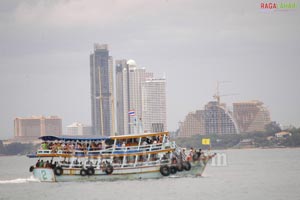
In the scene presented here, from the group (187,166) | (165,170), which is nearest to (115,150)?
(165,170)

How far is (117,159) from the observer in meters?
73.1

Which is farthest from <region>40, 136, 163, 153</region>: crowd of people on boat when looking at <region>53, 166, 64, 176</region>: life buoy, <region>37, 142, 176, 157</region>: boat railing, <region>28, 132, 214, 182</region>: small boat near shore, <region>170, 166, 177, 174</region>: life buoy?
<region>170, 166, 177, 174</region>: life buoy

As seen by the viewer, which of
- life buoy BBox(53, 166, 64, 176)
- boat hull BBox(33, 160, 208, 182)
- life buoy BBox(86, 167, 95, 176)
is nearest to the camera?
boat hull BBox(33, 160, 208, 182)

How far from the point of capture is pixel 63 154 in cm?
7300

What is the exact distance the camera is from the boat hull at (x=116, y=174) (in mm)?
71938

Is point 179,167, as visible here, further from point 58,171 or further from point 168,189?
point 58,171

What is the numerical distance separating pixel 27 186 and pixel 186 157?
14.4 meters

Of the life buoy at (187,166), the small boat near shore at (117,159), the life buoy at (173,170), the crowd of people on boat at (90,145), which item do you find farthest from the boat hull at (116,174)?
the crowd of people on boat at (90,145)

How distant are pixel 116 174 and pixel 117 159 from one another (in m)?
1.58

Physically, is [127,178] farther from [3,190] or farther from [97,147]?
[3,190]

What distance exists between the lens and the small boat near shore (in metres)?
72.0

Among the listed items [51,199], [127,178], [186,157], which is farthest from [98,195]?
[186,157]

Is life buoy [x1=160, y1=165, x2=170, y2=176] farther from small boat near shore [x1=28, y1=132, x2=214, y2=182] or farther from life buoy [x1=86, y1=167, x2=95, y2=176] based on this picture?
life buoy [x1=86, y1=167, x2=95, y2=176]

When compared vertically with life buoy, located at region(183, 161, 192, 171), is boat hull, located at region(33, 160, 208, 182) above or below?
below
